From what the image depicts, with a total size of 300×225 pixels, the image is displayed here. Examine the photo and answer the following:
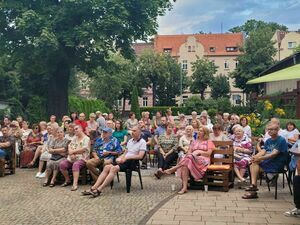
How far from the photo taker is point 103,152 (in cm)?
962

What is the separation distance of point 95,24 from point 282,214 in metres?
19.8

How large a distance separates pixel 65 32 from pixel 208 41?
189 ft

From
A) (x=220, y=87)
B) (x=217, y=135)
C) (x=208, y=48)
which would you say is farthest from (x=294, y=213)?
(x=208, y=48)

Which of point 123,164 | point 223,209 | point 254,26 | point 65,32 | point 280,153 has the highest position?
point 254,26

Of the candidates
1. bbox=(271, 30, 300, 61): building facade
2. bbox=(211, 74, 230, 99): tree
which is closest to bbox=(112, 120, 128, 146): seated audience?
bbox=(211, 74, 230, 99): tree

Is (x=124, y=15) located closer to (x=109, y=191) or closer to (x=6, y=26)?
(x=6, y=26)

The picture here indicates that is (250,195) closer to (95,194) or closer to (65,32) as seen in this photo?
(95,194)

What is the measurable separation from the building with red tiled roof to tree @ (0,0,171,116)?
4883 centimetres

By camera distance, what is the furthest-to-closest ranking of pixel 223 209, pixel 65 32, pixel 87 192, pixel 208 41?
pixel 208 41
pixel 65 32
pixel 87 192
pixel 223 209

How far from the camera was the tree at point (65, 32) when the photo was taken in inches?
941

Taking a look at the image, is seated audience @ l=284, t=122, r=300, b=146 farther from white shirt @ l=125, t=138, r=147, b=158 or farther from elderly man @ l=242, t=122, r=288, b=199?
white shirt @ l=125, t=138, r=147, b=158

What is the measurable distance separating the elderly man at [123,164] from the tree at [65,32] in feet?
47.7

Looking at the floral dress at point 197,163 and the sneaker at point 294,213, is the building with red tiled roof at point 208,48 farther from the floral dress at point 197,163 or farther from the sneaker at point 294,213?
the sneaker at point 294,213

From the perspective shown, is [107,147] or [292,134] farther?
[292,134]
